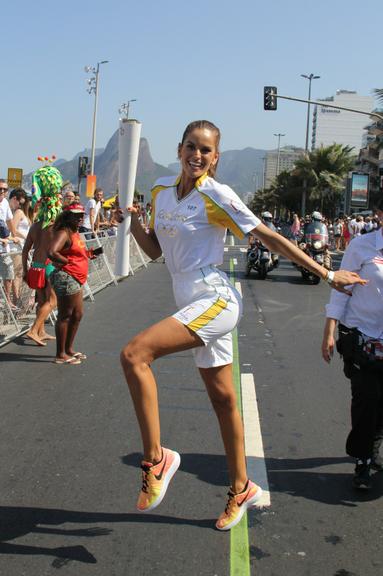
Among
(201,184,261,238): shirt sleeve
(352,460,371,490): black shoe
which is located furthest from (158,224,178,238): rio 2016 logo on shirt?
(352,460,371,490): black shoe

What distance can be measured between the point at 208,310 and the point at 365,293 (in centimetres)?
119

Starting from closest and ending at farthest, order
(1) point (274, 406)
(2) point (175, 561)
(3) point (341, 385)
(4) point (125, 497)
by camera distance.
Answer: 1. (2) point (175, 561)
2. (4) point (125, 497)
3. (1) point (274, 406)
4. (3) point (341, 385)

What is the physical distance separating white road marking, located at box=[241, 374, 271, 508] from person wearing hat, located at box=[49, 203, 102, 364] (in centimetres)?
205

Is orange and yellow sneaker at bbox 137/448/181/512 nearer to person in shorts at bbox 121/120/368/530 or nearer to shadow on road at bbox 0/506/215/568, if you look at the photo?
person in shorts at bbox 121/120/368/530

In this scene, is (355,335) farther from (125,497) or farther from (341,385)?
(341,385)

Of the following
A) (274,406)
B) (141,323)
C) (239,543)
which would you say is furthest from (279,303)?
(239,543)

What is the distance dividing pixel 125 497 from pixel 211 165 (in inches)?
74.5

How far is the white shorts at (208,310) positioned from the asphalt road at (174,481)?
2.98ft

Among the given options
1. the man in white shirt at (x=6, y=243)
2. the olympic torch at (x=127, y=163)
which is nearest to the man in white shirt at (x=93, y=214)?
the man in white shirt at (x=6, y=243)

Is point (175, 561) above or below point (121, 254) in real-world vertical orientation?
below

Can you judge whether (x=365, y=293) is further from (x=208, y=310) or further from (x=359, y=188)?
(x=359, y=188)

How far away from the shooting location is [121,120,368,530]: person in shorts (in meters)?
3.24

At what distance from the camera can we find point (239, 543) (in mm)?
3354

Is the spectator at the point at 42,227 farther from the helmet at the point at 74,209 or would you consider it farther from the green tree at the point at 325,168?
the green tree at the point at 325,168
